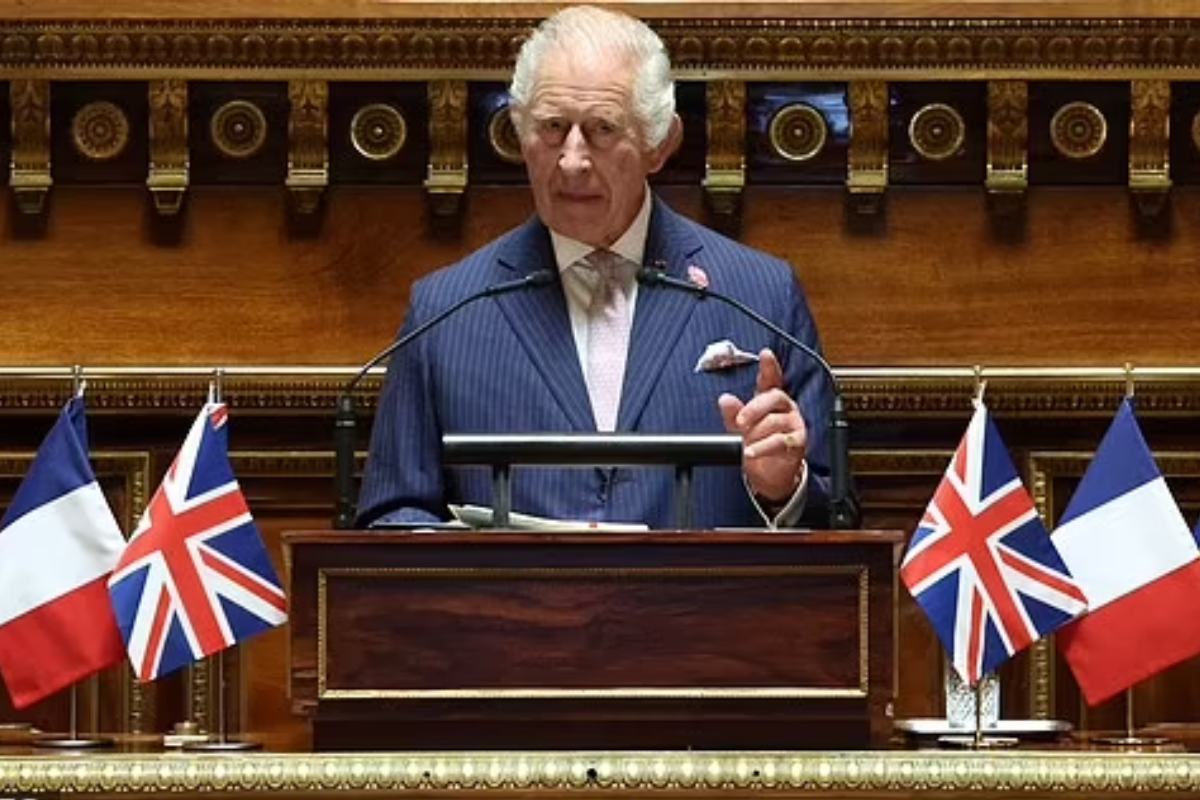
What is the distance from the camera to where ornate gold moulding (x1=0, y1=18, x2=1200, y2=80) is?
20.6ft

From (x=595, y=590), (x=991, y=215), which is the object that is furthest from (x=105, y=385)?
(x=595, y=590)

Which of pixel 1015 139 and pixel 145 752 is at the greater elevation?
pixel 1015 139

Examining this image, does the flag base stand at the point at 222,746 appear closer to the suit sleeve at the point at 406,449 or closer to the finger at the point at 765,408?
the suit sleeve at the point at 406,449

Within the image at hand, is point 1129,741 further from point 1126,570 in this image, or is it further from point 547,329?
point 547,329

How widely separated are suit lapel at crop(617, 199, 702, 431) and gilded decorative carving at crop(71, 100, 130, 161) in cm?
129

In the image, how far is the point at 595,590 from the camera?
432cm

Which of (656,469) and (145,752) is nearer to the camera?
(145,752)

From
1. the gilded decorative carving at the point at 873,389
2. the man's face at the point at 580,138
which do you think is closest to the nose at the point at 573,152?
the man's face at the point at 580,138

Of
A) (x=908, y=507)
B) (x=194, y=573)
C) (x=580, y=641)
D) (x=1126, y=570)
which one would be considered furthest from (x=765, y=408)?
(x=908, y=507)

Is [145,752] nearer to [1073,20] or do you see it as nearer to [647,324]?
[647,324]

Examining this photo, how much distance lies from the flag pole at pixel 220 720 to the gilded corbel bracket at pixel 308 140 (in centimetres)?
41

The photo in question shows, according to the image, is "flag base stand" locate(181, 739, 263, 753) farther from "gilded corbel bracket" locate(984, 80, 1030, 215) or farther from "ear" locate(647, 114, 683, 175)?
"gilded corbel bracket" locate(984, 80, 1030, 215)

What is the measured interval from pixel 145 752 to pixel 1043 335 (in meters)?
2.48

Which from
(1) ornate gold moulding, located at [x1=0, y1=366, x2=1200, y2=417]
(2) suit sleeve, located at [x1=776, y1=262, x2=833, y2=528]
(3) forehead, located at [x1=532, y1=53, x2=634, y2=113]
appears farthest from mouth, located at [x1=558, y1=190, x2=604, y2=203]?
(1) ornate gold moulding, located at [x1=0, y1=366, x2=1200, y2=417]
